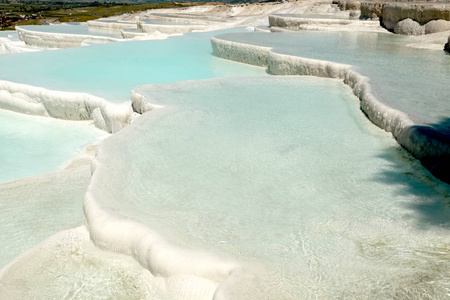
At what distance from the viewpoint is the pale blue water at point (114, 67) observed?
596cm

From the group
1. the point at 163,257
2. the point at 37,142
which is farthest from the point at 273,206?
the point at 37,142

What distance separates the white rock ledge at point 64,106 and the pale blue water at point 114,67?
0.21 metres

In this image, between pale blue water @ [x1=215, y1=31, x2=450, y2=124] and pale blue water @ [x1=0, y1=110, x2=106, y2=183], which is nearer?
pale blue water @ [x1=215, y1=31, x2=450, y2=124]

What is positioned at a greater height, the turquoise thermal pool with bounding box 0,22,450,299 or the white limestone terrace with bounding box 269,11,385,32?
the white limestone terrace with bounding box 269,11,385,32

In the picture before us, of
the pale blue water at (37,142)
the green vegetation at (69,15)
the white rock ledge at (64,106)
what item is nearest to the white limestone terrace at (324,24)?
the white rock ledge at (64,106)

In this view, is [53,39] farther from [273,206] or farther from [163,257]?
[163,257]

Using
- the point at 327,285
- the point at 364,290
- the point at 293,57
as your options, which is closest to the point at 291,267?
the point at 327,285

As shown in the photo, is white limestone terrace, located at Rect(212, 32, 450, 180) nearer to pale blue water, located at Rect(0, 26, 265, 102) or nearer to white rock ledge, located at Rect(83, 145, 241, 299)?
pale blue water, located at Rect(0, 26, 265, 102)

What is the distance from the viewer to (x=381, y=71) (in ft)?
16.3

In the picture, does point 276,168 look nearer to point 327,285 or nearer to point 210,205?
point 210,205

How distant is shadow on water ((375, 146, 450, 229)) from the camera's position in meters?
2.18

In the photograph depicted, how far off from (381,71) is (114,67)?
4172 millimetres

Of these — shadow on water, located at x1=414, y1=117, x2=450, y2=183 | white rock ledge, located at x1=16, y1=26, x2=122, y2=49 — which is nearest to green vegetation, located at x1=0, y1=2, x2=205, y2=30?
white rock ledge, located at x1=16, y1=26, x2=122, y2=49

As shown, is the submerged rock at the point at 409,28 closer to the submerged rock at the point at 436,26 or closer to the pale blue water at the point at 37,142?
the submerged rock at the point at 436,26
